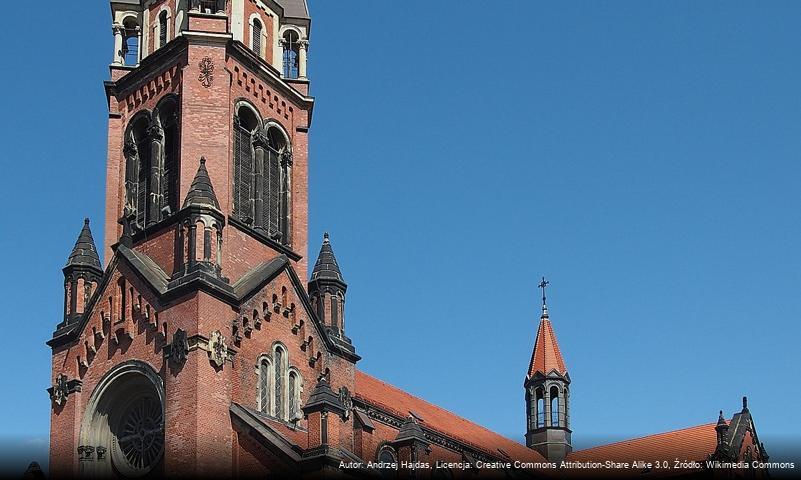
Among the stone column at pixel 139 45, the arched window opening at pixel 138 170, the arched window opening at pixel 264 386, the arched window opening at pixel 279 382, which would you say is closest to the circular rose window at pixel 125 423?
the arched window opening at pixel 264 386

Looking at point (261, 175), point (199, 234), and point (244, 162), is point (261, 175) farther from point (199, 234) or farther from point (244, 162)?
point (199, 234)

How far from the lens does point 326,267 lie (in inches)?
1884

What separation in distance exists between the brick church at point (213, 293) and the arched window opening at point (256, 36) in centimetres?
8

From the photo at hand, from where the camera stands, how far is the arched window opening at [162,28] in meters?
49.9

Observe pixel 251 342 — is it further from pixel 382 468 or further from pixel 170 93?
pixel 170 93

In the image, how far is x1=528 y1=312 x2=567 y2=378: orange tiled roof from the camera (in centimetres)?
6900

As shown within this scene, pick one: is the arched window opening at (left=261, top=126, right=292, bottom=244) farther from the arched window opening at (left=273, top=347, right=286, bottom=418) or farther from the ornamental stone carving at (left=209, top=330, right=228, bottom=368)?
the ornamental stone carving at (left=209, top=330, right=228, bottom=368)

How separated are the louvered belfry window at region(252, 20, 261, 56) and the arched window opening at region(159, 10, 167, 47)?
3.32m

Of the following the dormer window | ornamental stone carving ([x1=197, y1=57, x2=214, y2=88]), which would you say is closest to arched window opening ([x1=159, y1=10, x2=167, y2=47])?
the dormer window

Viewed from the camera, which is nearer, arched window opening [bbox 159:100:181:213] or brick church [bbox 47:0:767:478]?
brick church [bbox 47:0:767:478]

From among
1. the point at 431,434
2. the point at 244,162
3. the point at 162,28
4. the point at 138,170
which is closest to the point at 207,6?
the point at 162,28

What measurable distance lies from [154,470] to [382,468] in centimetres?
793

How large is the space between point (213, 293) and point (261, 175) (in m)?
7.65

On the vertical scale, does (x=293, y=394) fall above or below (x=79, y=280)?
below
